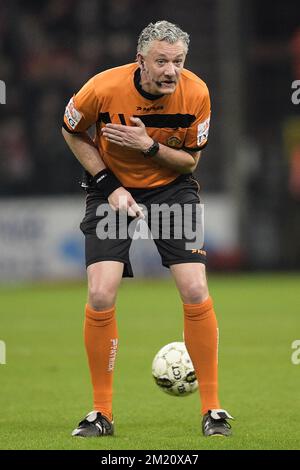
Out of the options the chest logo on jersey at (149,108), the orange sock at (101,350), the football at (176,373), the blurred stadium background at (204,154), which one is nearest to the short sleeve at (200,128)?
the chest logo on jersey at (149,108)

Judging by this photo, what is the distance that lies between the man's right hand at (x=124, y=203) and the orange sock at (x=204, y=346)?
0.52m

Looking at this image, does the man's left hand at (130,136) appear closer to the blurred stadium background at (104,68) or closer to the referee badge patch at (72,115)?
the referee badge patch at (72,115)

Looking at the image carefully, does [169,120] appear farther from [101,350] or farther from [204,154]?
[204,154]

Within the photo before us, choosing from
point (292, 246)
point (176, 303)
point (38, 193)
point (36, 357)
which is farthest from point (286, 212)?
point (36, 357)

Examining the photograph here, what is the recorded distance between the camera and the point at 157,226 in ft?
18.9

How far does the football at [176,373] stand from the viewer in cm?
620

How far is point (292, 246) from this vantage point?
755 inches

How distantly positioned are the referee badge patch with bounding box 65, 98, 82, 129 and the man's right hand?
40 cm

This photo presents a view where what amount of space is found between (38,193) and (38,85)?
1.81 meters

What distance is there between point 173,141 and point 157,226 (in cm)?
43

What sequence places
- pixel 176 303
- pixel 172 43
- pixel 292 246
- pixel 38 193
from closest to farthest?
pixel 172 43
pixel 176 303
pixel 38 193
pixel 292 246

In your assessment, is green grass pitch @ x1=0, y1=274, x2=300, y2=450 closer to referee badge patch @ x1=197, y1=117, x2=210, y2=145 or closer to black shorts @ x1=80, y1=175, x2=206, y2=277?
black shorts @ x1=80, y1=175, x2=206, y2=277

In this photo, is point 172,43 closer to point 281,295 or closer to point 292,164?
point 281,295

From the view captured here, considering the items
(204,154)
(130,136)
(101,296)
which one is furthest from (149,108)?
(204,154)
